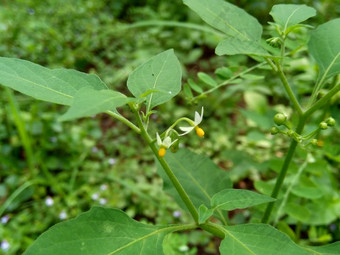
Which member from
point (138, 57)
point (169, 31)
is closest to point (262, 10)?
point (169, 31)

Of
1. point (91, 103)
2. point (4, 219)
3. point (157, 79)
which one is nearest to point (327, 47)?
point (157, 79)

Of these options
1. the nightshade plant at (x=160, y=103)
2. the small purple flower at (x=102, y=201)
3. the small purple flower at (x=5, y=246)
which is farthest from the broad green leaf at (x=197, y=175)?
the small purple flower at (x=5, y=246)

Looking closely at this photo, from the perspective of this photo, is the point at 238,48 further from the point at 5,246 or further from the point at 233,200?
the point at 5,246

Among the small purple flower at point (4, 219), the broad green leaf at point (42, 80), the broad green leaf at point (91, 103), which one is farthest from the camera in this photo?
the small purple flower at point (4, 219)

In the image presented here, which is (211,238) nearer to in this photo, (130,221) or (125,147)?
(125,147)

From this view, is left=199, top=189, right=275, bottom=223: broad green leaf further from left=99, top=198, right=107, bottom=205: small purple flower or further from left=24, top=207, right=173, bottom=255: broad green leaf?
left=99, top=198, right=107, bottom=205: small purple flower

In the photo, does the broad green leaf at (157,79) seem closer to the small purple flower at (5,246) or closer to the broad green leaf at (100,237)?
the broad green leaf at (100,237)

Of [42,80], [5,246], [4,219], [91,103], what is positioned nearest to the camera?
[91,103]
